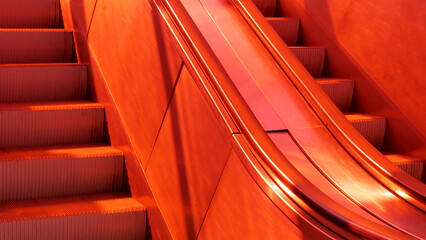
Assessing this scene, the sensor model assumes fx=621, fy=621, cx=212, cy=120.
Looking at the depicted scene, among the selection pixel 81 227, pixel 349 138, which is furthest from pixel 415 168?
pixel 81 227

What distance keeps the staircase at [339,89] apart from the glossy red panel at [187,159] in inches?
52.2

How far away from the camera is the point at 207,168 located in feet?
6.78

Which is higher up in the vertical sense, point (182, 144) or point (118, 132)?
point (182, 144)

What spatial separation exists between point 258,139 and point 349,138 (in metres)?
0.64

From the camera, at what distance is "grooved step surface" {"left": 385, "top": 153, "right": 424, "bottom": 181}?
3113 mm

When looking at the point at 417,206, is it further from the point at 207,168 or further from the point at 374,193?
the point at 207,168

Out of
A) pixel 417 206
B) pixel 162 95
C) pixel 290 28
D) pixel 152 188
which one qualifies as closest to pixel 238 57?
pixel 162 95

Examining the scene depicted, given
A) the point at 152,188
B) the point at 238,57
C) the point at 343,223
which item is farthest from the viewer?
the point at 238,57

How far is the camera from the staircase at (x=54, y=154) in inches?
95.3

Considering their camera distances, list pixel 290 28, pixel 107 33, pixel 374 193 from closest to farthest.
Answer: pixel 374 193 < pixel 107 33 < pixel 290 28

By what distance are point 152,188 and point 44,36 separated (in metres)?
1.40

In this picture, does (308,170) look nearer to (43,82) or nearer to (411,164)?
(411,164)

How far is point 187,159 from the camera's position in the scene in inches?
85.8

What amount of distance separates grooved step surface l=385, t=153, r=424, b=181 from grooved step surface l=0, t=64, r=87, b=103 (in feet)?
5.40
